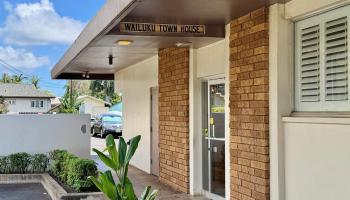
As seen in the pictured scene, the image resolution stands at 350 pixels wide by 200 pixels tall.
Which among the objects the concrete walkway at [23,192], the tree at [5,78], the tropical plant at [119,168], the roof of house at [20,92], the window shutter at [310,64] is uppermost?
the tree at [5,78]

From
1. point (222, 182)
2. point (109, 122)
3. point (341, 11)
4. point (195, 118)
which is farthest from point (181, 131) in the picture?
point (109, 122)

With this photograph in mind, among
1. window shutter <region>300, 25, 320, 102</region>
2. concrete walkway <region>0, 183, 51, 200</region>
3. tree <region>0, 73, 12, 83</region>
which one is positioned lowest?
concrete walkway <region>0, 183, 51, 200</region>

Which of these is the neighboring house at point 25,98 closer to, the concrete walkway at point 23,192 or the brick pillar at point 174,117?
the concrete walkway at point 23,192

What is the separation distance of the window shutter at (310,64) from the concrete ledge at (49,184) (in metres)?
3.76

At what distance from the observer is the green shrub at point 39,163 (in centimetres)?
1269

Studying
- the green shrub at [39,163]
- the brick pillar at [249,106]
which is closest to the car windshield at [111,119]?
the green shrub at [39,163]

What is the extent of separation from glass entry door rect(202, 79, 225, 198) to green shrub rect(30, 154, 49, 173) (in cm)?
502

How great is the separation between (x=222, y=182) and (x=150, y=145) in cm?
451

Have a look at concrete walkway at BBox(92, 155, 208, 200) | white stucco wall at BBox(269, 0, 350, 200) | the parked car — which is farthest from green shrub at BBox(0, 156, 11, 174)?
the parked car

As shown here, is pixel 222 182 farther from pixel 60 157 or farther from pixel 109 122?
pixel 109 122

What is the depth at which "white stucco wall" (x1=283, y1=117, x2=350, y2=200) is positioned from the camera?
5398mm

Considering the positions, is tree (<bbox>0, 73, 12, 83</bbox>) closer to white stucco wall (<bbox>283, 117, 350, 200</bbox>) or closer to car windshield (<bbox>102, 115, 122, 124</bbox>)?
car windshield (<bbox>102, 115, 122, 124</bbox>)

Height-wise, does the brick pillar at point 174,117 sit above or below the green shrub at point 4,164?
above

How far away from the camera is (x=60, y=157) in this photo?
37.9 ft
